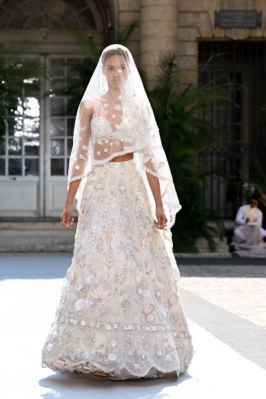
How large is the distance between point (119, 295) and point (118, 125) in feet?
3.40

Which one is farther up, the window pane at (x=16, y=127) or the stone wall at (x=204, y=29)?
the stone wall at (x=204, y=29)

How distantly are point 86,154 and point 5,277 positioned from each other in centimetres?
599

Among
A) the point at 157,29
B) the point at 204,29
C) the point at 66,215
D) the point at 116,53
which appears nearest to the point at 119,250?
the point at 66,215

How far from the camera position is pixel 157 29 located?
1678cm

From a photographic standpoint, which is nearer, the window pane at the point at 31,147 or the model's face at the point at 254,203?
the model's face at the point at 254,203

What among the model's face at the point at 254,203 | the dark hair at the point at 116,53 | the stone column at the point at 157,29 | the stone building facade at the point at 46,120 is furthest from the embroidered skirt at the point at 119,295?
the stone building facade at the point at 46,120

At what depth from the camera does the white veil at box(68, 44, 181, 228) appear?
6445mm

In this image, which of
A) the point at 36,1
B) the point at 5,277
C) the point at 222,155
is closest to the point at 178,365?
the point at 5,277

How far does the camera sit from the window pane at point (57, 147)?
18.4 metres

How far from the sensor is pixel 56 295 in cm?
1048

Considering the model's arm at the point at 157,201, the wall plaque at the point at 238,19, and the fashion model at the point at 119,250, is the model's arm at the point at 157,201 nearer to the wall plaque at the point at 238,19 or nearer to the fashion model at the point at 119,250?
the fashion model at the point at 119,250

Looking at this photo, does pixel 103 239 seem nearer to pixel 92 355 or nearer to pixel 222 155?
Answer: pixel 92 355

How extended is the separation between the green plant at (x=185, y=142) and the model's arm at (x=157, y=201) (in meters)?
9.08

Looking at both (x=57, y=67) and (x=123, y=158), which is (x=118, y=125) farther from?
(x=57, y=67)
